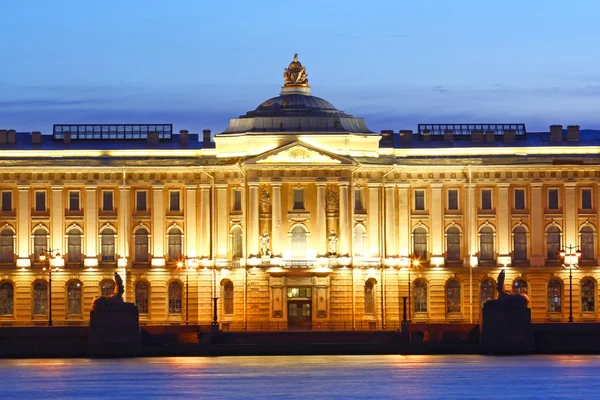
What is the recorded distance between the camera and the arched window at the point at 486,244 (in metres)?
177

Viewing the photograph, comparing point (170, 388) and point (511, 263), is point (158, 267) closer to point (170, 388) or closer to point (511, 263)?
point (511, 263)

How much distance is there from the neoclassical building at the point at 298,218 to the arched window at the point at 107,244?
13 centimetres

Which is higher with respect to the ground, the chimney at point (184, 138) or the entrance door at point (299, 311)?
the chimney at point (184, 138)

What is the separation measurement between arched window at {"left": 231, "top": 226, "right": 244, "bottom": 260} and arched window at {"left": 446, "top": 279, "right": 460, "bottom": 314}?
12.4 meters

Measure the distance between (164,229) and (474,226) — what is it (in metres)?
18.1

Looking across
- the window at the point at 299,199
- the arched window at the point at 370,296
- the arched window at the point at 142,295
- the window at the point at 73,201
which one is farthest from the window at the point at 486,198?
the window at the point at 73,201

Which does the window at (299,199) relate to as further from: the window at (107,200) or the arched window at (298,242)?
the window at (107,200)

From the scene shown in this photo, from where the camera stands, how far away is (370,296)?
174 m

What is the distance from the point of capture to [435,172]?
17688 cm

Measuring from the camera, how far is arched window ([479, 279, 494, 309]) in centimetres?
17588

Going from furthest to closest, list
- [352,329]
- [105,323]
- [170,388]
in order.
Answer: [352,329], [105,323], [170,388]

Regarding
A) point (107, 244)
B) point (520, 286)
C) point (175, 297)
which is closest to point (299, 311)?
point (175, 297)

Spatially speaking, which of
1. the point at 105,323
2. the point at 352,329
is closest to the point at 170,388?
the point at 105,323

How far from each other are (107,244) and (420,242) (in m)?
18.3
